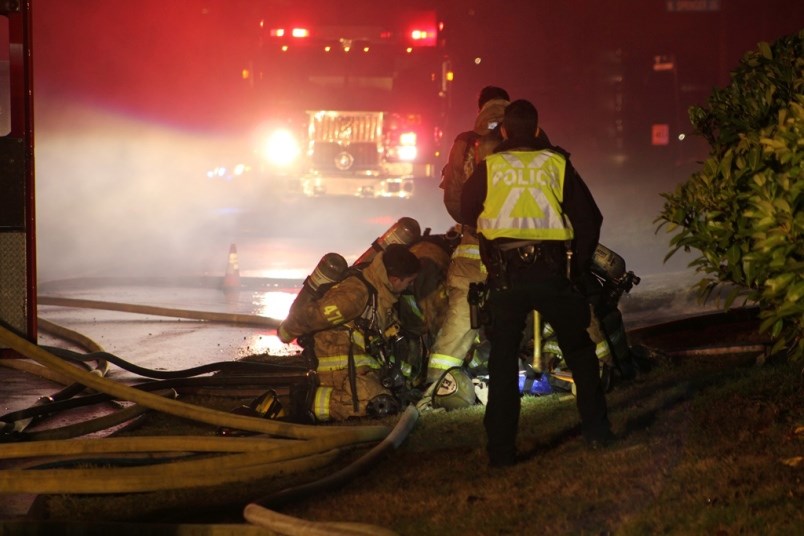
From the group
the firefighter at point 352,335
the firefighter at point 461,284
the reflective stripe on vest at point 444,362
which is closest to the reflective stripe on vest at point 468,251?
the firefighter at point 461,284

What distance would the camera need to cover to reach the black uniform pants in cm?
529

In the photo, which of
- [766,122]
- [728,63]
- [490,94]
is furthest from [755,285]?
[728,63]

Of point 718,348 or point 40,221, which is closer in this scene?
point 718,348

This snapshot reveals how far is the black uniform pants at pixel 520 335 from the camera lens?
208 inches

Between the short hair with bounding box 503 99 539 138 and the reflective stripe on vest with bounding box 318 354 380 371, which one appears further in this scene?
the reflective stripe on vest with bounding box 318 354 380 371

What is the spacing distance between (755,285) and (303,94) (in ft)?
48.3

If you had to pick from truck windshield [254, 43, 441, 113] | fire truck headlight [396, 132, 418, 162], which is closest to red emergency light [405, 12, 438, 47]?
truck windshield [254, 43, 441, 113]

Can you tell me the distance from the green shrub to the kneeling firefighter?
6.70 feet

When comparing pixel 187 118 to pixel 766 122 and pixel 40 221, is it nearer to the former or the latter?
pixel 40 221

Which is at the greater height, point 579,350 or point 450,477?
point 579,350

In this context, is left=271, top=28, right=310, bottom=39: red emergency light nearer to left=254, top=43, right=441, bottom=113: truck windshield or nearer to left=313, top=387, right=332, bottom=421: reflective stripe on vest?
left=254, top=43, right=441, bottom=113: truck windshield

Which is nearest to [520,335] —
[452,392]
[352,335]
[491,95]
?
[452,392]

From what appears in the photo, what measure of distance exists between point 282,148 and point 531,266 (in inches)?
575

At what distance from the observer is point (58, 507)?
520 cm
